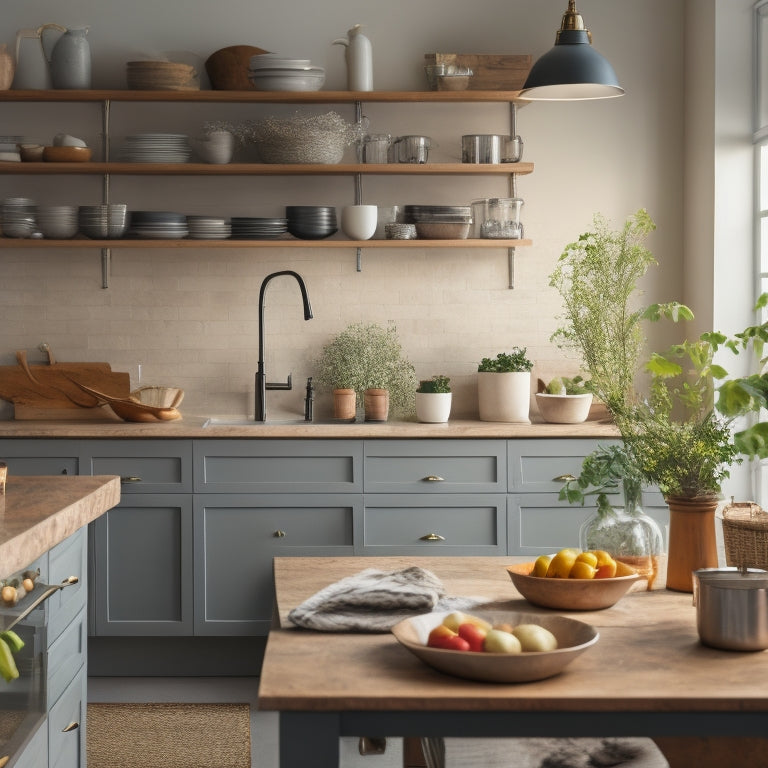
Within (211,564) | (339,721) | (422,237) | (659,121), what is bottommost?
(211,564)

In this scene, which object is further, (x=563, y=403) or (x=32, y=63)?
(x=32, y=63)

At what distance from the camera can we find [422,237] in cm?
507

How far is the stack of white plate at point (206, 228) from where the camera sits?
4.97m

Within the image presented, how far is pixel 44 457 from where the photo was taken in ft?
15.0

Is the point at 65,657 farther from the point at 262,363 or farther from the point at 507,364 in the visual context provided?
the point at 507,364

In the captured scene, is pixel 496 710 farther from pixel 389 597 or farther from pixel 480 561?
pixel 480 561

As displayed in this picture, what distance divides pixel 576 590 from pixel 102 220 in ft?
11.7

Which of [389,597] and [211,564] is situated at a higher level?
[389,597]

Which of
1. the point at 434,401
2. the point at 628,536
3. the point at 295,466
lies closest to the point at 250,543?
the point at 295,466

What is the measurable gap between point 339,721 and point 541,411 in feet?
11.3

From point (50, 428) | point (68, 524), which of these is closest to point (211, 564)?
point (50, 428)

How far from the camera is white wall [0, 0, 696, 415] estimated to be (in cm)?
520

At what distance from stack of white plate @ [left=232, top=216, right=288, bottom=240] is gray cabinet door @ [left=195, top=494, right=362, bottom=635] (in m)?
1.28

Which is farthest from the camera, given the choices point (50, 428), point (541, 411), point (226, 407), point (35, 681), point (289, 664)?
point (226, 407)
